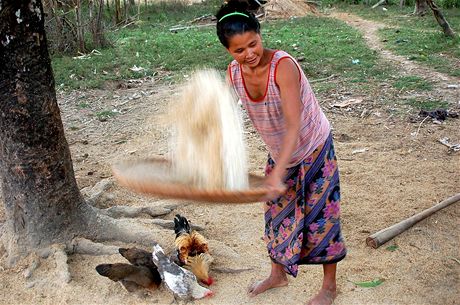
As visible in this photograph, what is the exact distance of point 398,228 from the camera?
331 cm

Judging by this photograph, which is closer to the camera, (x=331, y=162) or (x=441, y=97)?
(x=331, y=162)

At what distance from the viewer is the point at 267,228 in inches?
104

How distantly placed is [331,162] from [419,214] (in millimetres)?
1330

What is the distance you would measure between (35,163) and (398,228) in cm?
222

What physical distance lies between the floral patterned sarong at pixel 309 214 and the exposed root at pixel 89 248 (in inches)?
43.1

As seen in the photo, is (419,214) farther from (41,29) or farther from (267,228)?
(41,29)

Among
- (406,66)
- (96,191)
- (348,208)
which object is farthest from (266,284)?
(406,66)

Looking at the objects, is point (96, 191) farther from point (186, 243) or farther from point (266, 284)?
point (266, 284)

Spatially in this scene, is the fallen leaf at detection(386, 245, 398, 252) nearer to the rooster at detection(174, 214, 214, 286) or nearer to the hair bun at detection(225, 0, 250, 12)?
the rooster at detection(174, 214, 214, 286)

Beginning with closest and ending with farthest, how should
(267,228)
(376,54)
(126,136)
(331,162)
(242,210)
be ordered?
(331,162)
(267,228)
(242,210)
(126,136)
(376,54)

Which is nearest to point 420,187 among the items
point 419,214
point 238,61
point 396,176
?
point 396,176

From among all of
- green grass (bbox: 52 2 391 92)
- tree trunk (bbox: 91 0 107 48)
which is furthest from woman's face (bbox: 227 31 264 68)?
tree trunk (bbox: 91 0 107 48)

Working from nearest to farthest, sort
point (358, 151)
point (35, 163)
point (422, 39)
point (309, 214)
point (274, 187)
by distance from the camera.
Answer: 1. point (274, 187)
2. point (309, 214)
3. point (35, 163)
4. point (358, 151)
5. point (422, 39)

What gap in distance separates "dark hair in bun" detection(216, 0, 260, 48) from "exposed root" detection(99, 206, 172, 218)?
6.35ft
